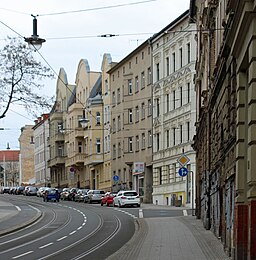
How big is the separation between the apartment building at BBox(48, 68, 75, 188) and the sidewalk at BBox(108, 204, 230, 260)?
66073 millimetres

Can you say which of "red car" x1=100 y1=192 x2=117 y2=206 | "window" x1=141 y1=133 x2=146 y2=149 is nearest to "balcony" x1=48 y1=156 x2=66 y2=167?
"window" x1=141 y1=133 x2=146 y2=149

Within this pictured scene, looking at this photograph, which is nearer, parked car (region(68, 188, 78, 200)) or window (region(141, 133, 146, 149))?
window (region(141, 133, 146, 149))

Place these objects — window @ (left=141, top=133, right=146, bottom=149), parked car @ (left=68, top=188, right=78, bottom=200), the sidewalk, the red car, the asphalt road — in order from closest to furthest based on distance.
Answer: the sidewalk, the asphalt road, the red car, window @ (left=141, top=133, right=146, bottom=149), parked car @ (left=68, top=188, right=78, bottom=200)

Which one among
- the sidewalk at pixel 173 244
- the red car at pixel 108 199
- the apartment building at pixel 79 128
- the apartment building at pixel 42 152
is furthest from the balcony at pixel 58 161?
the sidewalk at pixel 173 244

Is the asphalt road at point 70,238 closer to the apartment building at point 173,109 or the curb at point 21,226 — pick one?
the curb at point 21,226

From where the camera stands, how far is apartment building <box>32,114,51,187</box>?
109 meters

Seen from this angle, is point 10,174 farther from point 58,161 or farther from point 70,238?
point 70,238

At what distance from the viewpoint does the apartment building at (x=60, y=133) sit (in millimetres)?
96688

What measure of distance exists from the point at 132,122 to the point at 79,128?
1733 centimetres

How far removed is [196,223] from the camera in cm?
3189

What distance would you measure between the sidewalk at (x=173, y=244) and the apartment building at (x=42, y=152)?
77.1 meters

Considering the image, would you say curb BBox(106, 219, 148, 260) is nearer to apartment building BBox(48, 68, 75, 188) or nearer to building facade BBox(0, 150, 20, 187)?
apartment building BBox(48, 68, 75, 188)

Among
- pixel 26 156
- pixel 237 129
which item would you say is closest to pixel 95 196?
pixel 237 129

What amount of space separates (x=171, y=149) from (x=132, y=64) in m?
14.4
